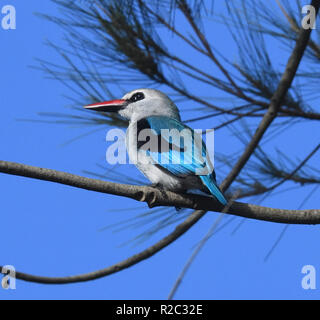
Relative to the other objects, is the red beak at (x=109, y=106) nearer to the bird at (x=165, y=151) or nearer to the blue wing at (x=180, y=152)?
the bird at (x=165, y=151)

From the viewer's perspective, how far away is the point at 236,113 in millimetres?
2549

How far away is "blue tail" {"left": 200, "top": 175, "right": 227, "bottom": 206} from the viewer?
6.61 ft

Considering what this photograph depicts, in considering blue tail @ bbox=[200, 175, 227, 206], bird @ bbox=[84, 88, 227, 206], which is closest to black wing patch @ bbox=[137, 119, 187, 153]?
bird @ bbox=[84, 88, 227, 206]

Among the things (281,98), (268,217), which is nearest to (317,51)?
(281,98)

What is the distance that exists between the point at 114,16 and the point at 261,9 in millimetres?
626

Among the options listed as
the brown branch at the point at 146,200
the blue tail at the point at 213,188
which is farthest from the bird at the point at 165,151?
the brown branch at the point at 146,200

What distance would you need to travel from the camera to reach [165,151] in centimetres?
233

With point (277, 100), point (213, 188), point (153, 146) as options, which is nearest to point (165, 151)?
point (153, 146)

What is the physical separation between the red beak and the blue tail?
0.68 metres
